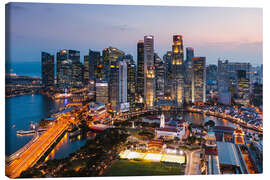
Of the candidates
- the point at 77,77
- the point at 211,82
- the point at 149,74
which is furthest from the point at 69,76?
the point at 211,82

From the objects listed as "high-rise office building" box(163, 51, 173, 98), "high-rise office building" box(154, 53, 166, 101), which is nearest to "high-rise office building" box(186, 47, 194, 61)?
"high-rise office building" box(163, 51, 173, 98)

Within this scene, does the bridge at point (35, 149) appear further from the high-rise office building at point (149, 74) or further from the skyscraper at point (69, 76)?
the skyscraper at point (69, 76)

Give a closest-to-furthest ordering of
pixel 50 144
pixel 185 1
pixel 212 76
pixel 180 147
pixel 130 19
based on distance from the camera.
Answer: pixel 185 1
pixel 130 19
pixel 180 147
pixel 50 144
pixel 212 76

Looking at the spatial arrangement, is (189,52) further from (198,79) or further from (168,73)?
(198,79)


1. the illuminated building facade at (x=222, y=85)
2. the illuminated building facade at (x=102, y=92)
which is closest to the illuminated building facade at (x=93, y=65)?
the illuminated building facade at (x=102, y=92)

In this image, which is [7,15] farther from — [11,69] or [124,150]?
[124,150]

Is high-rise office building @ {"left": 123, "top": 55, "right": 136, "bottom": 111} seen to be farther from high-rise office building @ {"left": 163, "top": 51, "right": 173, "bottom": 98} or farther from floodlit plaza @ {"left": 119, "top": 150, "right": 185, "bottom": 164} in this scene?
floodlit plaza @ {"left": 119, "top": 150, "right": 185, "bottom": 164}

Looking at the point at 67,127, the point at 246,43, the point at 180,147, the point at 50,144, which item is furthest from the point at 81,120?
the point at 246,43
